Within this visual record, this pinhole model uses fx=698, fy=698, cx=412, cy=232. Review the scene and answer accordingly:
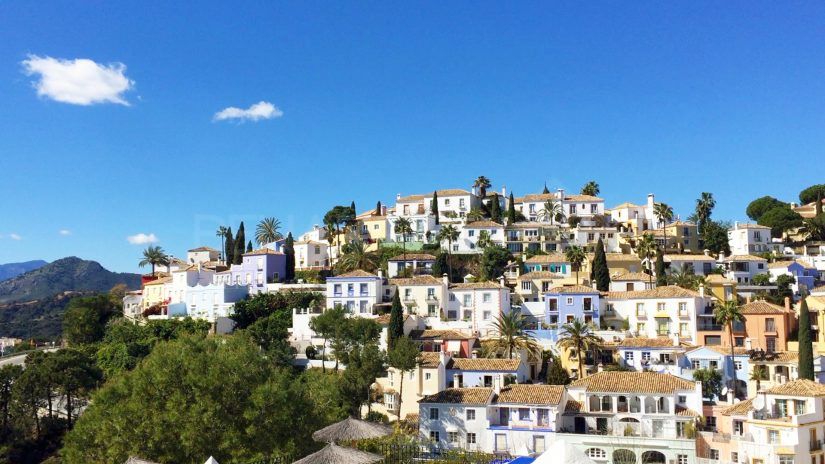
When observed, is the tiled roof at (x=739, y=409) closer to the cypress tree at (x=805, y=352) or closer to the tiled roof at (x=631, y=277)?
the cypress tree at (x=805, y=352)

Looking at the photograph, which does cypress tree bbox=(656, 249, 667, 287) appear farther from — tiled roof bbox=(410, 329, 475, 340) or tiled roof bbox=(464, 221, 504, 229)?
tiled roof bbox=(464, 221, 504, 229)

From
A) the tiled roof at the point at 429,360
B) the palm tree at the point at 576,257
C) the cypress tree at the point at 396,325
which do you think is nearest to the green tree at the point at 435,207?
the palm tree at the point at 576,257

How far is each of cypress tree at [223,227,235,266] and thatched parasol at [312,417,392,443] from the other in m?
56.1

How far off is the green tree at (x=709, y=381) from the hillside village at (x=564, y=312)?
0.08 m

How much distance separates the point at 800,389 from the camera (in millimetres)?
34188

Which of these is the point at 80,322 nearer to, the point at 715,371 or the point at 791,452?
the point at 715,371

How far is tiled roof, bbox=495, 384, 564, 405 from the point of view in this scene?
38.0 m

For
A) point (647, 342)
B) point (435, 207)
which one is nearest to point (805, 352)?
point (647, 342)

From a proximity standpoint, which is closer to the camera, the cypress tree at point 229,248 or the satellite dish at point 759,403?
the satellite dish at point 759,403

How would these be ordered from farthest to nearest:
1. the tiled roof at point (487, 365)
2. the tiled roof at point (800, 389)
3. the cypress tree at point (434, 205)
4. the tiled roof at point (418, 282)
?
the cypress tree at point (434, 205), the tiled roof at point (418, 282), the tiled roof at point (487, 365), the tiled roof at point (800, 389)

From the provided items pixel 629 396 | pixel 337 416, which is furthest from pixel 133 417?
pixel 629 396

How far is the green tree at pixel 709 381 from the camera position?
42.8 meters

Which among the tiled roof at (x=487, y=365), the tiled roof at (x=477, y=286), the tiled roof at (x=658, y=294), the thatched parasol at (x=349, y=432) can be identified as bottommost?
the thatched parasol at (x=349, y=432)

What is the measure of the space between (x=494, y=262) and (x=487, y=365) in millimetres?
25277
